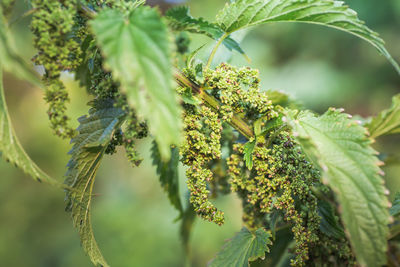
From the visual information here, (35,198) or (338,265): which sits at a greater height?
(338,265)

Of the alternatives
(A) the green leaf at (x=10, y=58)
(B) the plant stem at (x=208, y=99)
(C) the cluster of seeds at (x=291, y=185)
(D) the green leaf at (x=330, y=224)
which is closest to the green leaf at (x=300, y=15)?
(B) the plant stem at (x=208, y=99)

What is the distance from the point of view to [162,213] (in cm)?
500

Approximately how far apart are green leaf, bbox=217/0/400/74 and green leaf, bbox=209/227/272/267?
22.6 inches

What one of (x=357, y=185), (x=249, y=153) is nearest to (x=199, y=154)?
(x=249, y=153)

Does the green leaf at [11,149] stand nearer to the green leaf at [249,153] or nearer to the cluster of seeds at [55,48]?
the cluster of seeds at [55,48]

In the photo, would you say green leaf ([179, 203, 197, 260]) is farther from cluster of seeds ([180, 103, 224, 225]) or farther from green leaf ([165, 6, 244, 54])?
green leaf ([165, 6, 244, 54])

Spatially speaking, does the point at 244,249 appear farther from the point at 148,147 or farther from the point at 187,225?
the point at 148,147

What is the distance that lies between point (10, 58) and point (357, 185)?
2.38 ft

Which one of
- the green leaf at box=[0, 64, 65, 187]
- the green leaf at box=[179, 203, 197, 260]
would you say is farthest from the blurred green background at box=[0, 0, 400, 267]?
the green leaf at box=[0, 64, 65, 187]

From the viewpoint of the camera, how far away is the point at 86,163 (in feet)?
2.88

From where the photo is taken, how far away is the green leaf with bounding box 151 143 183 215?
3.73 ft

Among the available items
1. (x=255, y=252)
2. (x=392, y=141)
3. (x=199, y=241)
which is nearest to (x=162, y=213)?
(x=199, y=241)

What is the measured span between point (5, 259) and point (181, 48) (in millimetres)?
Result: 5745

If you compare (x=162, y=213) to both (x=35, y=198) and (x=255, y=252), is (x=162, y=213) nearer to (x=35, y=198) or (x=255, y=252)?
(x=35, y=198)
